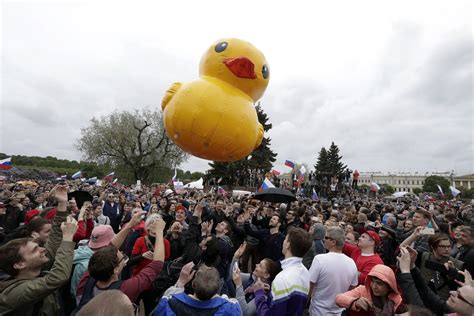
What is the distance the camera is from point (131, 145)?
112 ft

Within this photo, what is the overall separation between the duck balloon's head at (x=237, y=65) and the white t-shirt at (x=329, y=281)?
3.06m

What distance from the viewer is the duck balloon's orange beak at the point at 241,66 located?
15.2ft

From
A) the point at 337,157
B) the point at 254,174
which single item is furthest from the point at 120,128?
the point at 337,157

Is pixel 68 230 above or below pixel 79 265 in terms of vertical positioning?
above

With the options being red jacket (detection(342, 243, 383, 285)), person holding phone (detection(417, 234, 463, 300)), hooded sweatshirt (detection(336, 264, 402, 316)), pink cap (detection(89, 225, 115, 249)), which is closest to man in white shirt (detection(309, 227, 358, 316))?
red jacket (detection(342, 243, 383, 285))

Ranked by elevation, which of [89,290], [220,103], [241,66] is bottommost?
[89,290]

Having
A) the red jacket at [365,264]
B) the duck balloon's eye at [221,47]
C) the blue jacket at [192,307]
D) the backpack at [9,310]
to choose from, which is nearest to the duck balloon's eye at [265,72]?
the duck balloon's eye at [221,47]

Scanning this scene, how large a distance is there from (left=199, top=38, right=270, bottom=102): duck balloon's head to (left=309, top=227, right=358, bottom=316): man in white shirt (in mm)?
3037

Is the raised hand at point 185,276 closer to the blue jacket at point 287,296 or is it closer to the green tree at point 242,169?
the blue jacket at point 287,296

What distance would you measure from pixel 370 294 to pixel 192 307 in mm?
1673

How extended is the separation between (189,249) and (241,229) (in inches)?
73.7

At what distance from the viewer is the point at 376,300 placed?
258 centimetres

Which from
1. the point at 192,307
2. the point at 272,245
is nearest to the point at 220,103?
the point at 272,245

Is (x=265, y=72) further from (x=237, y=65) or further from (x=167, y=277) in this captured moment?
(x=167, y=277)
